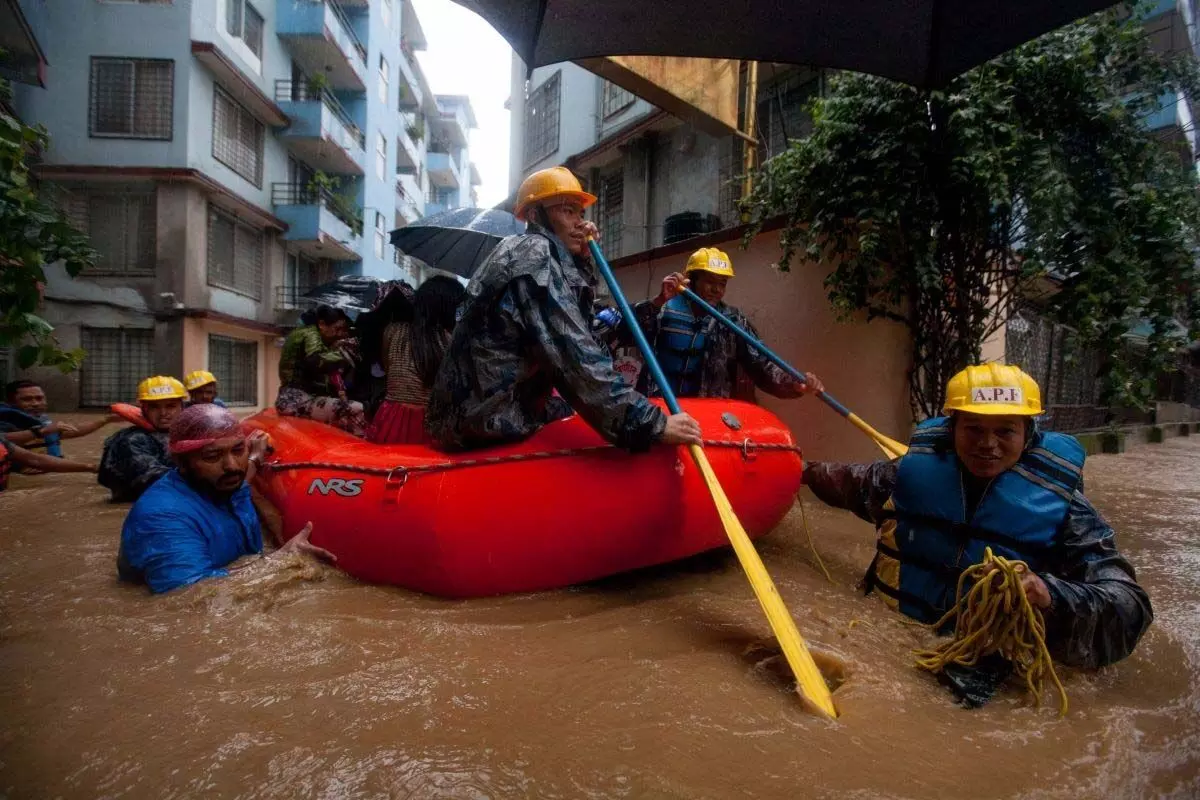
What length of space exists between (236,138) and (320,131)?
2158 millimetres

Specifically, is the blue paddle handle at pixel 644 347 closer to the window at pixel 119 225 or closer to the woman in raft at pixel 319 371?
the woman in raft at pixel 319 371

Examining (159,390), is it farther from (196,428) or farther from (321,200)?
(321,200)

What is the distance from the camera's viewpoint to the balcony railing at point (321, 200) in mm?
16641

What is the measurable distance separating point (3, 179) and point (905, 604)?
447cm

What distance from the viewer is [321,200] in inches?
680

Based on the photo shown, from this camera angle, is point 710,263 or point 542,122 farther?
point 542,122

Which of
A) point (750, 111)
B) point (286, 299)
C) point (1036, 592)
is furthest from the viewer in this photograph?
point (286, 299)

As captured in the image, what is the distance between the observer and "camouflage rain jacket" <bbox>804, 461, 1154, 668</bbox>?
1.71 m

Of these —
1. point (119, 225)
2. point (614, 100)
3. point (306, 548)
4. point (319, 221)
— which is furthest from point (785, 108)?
point (119, 225)

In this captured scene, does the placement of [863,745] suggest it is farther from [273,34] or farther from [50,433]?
[273,34]

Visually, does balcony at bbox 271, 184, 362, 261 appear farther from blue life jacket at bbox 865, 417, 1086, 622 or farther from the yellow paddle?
blue life jacket at bbox 865, 417, 1086, 622

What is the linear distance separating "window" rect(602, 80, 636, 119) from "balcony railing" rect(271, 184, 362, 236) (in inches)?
364

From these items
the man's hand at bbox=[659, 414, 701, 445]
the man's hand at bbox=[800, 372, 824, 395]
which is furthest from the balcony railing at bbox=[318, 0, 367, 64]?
the man's hand at bbox=[659, 414, 701, 445]

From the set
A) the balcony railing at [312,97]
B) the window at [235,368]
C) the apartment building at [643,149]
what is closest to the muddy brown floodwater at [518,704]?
the apartment building at [643,149]
